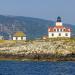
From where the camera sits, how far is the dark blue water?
7775 centimetres

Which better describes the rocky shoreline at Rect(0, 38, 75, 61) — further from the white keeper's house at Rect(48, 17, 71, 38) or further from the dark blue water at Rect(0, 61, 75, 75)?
the white keeper's house at Rect(48, 17, 71, 38)

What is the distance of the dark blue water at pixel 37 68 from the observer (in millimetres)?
77750

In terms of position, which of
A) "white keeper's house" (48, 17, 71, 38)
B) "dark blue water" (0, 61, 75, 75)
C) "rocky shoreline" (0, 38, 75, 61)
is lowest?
"dark blue water" (0, 61, 75, 75)

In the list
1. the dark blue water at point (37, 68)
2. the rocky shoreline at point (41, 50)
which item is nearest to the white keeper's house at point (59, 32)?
the rocky shoreline at point (41, 50)

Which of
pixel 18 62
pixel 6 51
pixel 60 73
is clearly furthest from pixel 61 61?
pixel 60 73

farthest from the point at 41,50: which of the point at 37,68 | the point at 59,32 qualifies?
the point at 59,32

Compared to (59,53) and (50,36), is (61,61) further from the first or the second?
(50,36)

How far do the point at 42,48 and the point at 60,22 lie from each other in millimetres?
35606

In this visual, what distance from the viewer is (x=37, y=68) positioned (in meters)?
86.9

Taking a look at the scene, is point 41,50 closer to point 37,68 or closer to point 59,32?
point 37,68

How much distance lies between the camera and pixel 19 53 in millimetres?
108938

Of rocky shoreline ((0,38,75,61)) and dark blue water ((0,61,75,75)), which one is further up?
rocky shoreline ((0,38,75,61))

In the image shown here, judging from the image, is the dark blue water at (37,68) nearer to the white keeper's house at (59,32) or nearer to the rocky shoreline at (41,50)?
the rocky shoreline at (41,50)

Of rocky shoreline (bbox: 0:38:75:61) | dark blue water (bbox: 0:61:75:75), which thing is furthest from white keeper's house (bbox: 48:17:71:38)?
dark blue water (bbox: 0:61:75:75)
